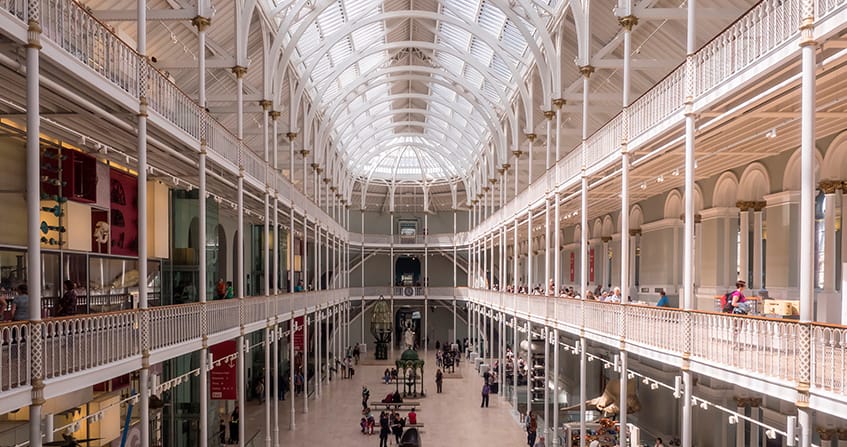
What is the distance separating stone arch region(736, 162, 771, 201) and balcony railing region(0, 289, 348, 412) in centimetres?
1444

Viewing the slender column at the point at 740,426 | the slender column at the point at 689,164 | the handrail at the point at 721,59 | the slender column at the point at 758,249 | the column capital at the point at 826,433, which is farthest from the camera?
the slender column at the point at 740,426

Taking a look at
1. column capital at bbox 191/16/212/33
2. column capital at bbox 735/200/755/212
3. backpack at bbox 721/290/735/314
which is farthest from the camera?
column capital at bbox 735/200/755/212

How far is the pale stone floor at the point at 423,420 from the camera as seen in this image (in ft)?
87.8

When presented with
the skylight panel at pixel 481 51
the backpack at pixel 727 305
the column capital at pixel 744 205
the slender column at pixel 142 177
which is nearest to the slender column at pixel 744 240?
the column capital at pixel 744 205

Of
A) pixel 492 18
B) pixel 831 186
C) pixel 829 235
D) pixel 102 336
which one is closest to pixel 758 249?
pixel 829 235

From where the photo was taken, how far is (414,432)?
22625 mm

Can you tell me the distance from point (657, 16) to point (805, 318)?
30.6ft

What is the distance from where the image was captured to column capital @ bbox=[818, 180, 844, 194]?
49.3 ft

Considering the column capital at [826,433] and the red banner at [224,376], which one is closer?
the column capital at [826,433]

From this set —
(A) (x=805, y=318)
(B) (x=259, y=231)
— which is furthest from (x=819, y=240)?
(B) (x=259, y=231)

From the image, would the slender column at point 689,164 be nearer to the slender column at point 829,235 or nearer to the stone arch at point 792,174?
the slender column at point 829,235

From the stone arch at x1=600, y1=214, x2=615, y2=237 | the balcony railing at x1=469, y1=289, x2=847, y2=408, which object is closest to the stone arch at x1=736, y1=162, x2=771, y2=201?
the balcony railing at x1=469, y1=289, x2=847, y2=408

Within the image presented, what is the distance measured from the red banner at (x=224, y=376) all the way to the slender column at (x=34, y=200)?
12.4m

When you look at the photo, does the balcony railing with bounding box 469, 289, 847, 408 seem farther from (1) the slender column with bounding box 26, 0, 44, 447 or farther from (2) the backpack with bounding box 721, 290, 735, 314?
(1) the slender column with bounding box 26, 0, 44, 447
